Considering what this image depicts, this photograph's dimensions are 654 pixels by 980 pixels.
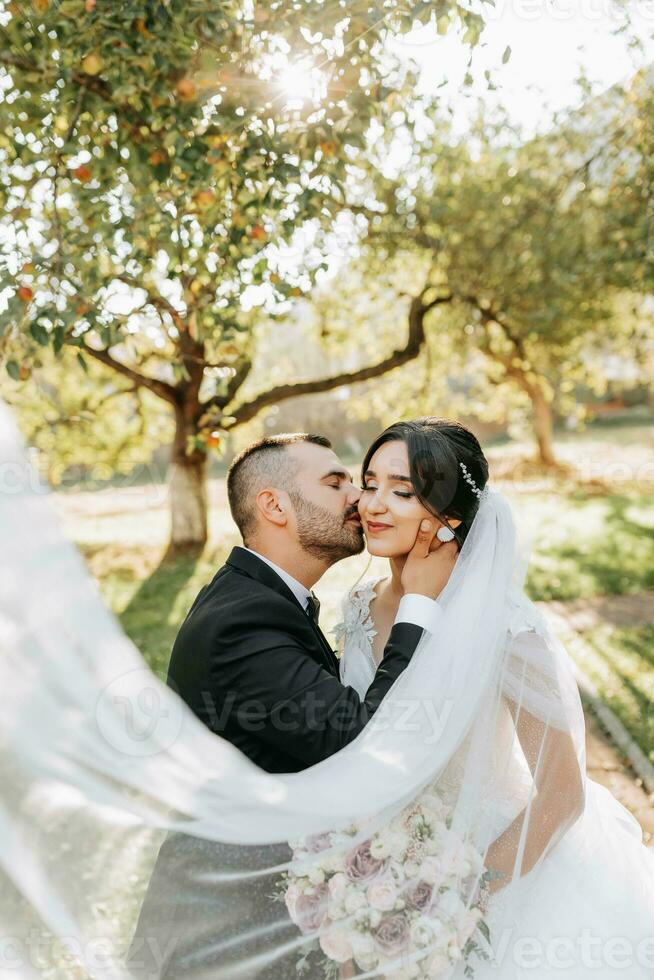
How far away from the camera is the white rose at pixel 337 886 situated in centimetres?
192

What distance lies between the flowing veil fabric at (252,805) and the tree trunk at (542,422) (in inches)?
644

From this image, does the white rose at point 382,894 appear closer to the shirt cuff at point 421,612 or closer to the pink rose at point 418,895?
the pink rose at point 418,895

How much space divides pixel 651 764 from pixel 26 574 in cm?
460

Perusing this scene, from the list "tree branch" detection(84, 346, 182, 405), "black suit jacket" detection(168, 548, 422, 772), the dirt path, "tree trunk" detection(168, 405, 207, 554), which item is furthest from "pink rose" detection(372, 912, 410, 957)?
"tree trunk" detection(168, 405, 207, 554)

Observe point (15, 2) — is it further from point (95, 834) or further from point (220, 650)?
point (95, 834)

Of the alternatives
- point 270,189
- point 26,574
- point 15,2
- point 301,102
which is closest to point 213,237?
point 270,189

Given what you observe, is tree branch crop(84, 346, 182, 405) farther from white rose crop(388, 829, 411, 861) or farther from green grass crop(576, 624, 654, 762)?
white rose crop(388, 829, 411, 861)

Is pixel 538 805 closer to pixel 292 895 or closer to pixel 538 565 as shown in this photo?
pixel 292 895

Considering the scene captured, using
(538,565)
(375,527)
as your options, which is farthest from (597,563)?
(375,527)

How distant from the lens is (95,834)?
1.76 metres

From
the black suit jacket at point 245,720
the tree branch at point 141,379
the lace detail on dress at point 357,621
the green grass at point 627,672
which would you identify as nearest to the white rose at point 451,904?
the black suit jacket at point 245,720

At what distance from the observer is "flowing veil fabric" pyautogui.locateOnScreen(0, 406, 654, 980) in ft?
5.46

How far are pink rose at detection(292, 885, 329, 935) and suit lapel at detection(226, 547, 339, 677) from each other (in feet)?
2.54

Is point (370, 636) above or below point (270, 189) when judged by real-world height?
below
